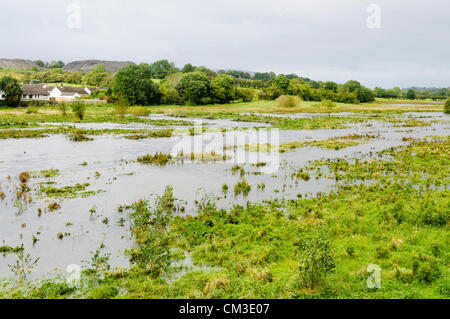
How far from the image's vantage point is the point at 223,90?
114312 millimetres

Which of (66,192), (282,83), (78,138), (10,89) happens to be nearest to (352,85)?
(282,83)

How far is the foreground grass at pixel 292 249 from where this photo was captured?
9320 millimetres

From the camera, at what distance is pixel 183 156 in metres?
31.6

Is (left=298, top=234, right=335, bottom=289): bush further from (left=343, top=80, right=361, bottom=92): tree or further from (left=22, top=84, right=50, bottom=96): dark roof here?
(left=343, top=80, right=361, bottom=92): tree

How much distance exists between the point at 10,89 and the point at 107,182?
6942 cm

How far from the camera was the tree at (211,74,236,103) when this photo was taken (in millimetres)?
114000

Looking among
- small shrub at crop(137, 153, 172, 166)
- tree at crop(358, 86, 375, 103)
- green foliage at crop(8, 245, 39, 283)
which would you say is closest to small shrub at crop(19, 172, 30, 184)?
small shrub at crop(137, 153, 172, 166)

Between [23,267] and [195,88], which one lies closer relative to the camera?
[23,267]

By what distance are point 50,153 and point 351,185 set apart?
28.4 meters

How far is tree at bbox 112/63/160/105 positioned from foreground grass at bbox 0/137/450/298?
86622 mm

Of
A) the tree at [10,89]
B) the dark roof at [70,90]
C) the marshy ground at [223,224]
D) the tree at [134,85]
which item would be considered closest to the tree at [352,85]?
the tree at [134,85]

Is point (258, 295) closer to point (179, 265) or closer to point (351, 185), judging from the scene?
point (179, 265)

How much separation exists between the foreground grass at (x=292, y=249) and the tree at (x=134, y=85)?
86622 mm

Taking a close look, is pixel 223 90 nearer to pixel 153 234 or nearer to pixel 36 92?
pixel 36 92
